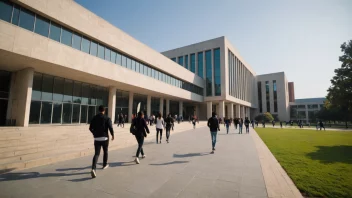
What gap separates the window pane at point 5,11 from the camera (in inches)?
422

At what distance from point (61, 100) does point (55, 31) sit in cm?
708

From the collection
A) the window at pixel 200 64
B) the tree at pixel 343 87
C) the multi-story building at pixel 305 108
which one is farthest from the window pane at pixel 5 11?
the multi-story building at pixel 305 108

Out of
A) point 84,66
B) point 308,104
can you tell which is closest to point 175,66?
point 84,66

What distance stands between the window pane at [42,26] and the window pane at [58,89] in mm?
5332

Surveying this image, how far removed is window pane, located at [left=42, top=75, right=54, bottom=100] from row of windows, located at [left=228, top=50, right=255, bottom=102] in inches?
1482

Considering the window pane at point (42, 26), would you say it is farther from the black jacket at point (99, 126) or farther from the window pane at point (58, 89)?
the black jacket at point (99, 126)

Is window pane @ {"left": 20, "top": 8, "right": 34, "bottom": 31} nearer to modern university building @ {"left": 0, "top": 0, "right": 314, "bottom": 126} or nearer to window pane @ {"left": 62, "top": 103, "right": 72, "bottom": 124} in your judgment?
modern university building @ {"left": 0, "top": 0, "right": 314, "bottom": 126}

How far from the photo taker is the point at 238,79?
49000 mm

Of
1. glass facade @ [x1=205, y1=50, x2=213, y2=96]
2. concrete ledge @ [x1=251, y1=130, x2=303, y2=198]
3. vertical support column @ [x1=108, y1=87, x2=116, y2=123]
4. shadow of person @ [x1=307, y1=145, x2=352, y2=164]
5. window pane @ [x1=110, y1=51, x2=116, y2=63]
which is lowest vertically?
shadow of person @ [x1=307, y1=145, x2=352, y2=164]

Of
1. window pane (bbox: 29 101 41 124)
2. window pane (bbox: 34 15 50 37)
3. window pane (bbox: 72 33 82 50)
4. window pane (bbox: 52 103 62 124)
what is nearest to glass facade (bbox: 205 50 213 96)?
window pane (bbox: 72 33 82 50)

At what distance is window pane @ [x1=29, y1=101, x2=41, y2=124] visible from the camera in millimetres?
14397

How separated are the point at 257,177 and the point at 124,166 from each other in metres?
4.33

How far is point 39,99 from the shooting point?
15070 mm

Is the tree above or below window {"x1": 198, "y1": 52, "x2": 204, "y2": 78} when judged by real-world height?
below
